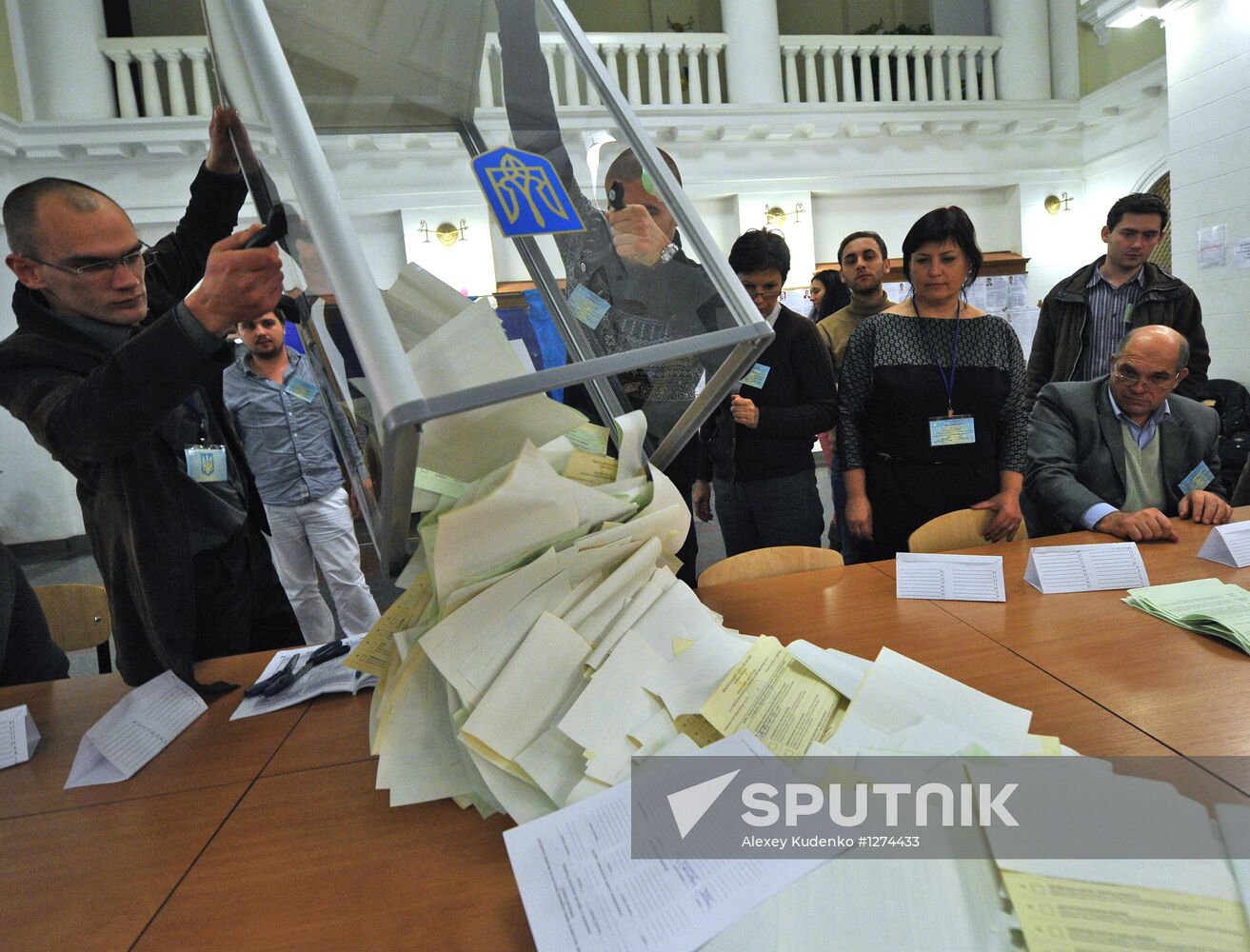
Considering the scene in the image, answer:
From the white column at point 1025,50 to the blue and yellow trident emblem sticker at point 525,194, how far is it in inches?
352

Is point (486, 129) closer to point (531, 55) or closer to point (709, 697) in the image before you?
point (531, 55)

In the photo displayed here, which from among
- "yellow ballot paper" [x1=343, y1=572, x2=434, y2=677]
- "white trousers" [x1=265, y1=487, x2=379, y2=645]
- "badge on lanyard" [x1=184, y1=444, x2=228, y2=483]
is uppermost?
"badge on lanyard" [x1=184, y1=444, x2=228, y2=483]

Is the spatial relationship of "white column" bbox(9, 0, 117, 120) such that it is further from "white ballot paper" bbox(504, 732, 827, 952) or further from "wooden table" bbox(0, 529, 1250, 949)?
"white ballot paper" bbox(504, 732, 827, 952)

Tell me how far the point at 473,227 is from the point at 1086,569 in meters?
1.37

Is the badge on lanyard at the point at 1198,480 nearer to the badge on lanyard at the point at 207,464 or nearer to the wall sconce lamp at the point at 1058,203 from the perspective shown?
the badge on lanyard at the point at 207,464

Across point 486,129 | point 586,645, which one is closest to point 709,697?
point 586,645

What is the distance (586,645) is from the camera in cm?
91

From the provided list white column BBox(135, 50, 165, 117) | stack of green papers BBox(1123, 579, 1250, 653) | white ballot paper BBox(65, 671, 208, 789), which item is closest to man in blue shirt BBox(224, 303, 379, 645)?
white ballot paper BBox(65, 671, 208, 789)

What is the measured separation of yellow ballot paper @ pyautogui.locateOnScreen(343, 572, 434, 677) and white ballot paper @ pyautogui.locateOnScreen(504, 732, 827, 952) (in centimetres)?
34

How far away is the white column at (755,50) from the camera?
7.32 meters

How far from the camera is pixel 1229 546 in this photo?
1551 millimetres

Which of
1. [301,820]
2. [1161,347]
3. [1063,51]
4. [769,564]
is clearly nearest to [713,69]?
[1063,51]

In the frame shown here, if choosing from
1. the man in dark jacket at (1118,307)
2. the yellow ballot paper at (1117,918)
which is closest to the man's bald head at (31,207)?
the yellow ballot paper at (1117,918)

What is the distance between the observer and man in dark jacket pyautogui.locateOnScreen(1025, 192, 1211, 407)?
2920 mm
